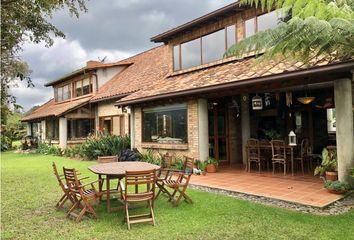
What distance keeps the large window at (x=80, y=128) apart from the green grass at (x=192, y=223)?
15.3 meters

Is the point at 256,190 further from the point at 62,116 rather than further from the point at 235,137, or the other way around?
the point at 62,116

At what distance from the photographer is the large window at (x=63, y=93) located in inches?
1038

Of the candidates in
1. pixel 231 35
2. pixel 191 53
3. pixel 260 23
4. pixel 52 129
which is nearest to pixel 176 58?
pixel 191 53

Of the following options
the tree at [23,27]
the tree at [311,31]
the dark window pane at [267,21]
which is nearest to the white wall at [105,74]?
the dark window pane at [267,21]

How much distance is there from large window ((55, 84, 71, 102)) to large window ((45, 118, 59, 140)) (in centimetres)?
217

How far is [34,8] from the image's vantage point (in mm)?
5883

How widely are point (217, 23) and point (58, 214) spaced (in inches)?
380

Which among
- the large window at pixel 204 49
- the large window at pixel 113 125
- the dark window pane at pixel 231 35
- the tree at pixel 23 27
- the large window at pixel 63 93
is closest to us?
the tree at pixel 23 27

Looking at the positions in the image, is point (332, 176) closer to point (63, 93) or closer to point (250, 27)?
point (250, 27)

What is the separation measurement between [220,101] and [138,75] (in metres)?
8.71

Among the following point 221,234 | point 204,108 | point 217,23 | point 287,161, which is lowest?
point 221,234

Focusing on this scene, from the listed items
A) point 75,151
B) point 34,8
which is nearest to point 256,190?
point 34,8

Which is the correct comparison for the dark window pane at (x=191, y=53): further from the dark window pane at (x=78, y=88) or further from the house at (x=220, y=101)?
the dark window pane at (x=78, y=88)

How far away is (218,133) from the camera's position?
42.9ft
